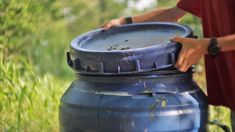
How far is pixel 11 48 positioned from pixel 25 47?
619mm

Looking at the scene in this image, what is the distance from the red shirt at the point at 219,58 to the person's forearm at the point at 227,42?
0.15 metres

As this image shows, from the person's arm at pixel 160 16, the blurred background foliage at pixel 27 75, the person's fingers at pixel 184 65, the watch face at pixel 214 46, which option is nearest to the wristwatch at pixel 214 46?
the watch face at pixel 214 46

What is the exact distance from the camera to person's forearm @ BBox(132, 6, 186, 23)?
327 cm

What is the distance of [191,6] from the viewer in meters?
3.08

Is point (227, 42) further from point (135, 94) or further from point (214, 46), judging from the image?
point (135, 94)

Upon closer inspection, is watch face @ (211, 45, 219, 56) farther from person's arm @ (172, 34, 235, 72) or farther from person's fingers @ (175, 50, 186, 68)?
person's fingers @ (175, 50, 186, 68)

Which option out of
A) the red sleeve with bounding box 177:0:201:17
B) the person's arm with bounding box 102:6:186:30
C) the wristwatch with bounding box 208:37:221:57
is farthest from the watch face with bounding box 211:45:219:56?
the person's arm with bounding box 102:6:186:30

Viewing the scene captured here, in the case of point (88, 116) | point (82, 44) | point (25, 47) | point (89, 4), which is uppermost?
point (82, 44)

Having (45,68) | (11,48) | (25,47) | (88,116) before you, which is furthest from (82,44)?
(45,68)

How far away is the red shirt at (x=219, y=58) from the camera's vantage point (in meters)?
2.75

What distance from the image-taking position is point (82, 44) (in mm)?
3062

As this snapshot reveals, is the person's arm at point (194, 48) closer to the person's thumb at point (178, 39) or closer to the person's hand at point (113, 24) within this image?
the person's thumb at point (178, 39)

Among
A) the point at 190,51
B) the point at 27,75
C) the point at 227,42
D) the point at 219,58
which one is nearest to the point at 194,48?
the point at 190,51

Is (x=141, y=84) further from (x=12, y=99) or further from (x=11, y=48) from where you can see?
(x=11, y=48)
